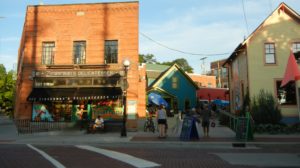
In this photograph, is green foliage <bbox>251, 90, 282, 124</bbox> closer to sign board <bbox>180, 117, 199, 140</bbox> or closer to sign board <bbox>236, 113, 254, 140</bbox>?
sign board <bbox>236, 113, 254, 140</bbox>

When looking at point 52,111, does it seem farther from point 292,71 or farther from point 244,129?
point 292,71

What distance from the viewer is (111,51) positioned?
21.1 meters

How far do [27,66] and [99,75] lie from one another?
18.6 ft

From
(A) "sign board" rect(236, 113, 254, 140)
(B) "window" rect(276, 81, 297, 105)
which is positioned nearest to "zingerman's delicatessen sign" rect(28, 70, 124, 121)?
(A) "sign board" rect(236, 113, 254, 140)

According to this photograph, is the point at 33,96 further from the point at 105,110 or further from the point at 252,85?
the point at 252,85

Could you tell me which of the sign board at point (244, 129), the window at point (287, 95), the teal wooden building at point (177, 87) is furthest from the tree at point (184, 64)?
the sign board at point (244, 129)

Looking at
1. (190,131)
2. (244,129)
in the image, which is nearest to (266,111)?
(244,129)

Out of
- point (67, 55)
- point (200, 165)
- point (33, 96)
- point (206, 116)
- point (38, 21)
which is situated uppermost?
point (38, 21)

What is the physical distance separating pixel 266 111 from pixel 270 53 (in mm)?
4780

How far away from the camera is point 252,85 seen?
69.2ft

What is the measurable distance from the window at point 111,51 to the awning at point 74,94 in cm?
220

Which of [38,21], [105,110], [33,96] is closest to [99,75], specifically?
[105,110]

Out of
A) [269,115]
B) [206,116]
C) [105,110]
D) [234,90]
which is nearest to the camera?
[206,116]

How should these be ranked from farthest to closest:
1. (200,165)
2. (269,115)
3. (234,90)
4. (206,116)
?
(234,90) → (269,115) → (206,116) → (200,165)
